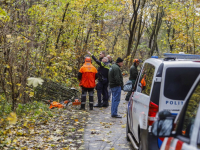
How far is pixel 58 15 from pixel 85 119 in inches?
264

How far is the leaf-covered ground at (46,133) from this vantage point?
6.63 m

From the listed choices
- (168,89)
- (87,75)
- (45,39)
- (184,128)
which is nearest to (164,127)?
(184,128)

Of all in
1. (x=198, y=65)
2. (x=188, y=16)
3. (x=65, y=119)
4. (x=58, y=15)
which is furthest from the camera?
(x=188, y=16)

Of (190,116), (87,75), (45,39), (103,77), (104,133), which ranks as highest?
(45,39)

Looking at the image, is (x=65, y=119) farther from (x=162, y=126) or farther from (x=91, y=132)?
(x=162, y=126)

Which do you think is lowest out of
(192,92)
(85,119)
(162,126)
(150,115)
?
(85,119)

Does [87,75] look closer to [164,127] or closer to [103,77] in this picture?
[103,77]

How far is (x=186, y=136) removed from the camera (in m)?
2.54

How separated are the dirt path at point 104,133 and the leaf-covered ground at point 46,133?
0.75ft

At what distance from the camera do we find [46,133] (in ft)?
25.6

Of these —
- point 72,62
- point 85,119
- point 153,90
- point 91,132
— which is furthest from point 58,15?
point 153,90

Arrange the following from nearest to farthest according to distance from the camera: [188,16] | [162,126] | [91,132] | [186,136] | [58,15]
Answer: [186,136] → [162,126] → [91,132] → [58,15] → [188,16]

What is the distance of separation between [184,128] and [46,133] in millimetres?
5664

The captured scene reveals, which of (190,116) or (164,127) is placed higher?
(190,116)
